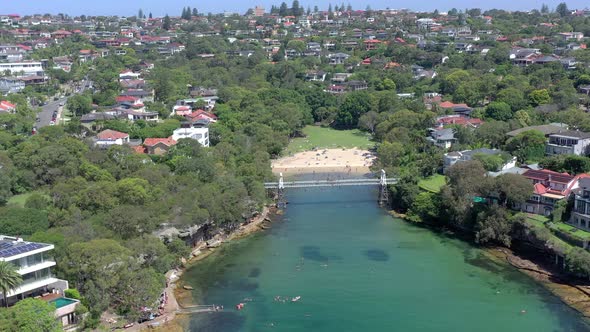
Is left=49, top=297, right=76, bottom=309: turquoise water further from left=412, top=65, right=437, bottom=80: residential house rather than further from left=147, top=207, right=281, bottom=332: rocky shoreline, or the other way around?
left=412, top=65, right=437, bottom=80: residential house

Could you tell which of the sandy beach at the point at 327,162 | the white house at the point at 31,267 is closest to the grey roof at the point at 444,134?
the sandy beach at the point at 327,162

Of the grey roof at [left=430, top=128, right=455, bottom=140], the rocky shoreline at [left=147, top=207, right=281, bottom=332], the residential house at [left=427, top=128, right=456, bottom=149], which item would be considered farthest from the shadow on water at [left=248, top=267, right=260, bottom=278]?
the grey roof at [left=430, top=128, right=455, bottom=140]

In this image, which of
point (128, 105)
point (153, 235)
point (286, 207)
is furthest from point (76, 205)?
point (128, 105)

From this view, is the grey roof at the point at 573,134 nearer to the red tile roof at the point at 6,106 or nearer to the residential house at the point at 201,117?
the residential house at the point at 201,117

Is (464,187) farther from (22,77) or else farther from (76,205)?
(22,77)

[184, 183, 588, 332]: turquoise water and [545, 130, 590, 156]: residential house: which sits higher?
[545, 130, 590, 156]: residential house

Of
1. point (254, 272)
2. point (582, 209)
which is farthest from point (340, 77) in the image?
point (254, 272)
